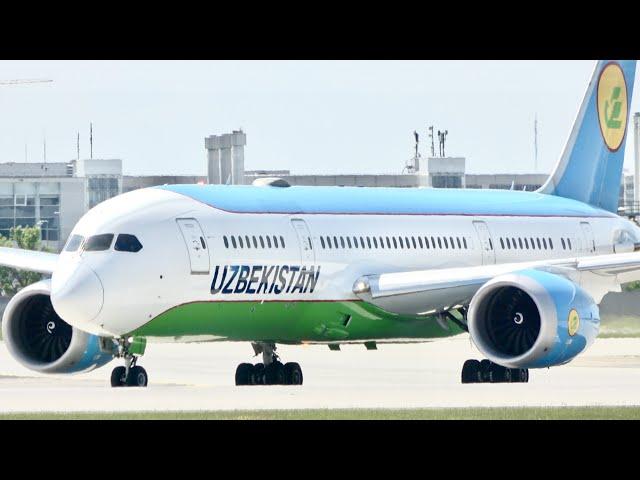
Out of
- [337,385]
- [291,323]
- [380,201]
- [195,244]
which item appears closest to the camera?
[195,244]

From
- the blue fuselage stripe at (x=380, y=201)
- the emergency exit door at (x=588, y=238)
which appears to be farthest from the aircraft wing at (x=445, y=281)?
the emergency exit door at (x=588, y=238)

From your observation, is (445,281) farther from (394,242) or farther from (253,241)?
(253,241)

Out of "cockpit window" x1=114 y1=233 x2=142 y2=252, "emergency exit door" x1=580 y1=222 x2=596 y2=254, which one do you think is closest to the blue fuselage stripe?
"emergency exit door" x1=580 y1=222 x2=596 y2=254

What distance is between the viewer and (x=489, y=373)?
120ft

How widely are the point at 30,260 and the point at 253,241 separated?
633cm

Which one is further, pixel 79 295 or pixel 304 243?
pixel 304 243

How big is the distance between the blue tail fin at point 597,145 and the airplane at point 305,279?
287 cm

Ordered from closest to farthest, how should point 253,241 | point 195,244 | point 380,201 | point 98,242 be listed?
point 98,242 < point 195,244 < point 253,241 < point 380,201

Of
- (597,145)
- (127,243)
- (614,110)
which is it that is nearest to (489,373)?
(127,243)

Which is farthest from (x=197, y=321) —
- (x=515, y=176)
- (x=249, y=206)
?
(x=515, y=176)

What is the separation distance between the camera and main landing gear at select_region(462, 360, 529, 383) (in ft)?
119

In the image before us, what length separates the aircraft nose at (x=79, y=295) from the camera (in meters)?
30.5
